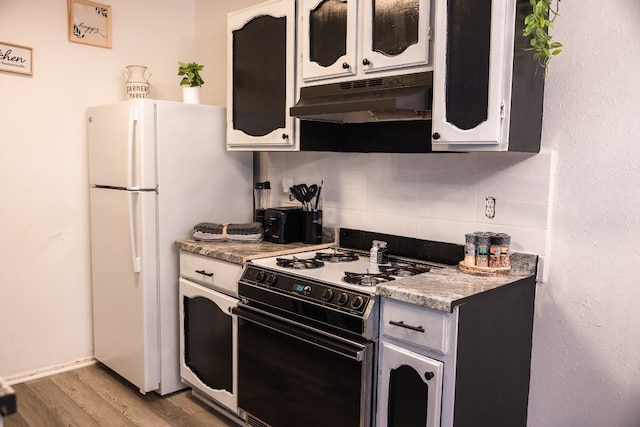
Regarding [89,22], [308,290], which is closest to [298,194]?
[308,290]

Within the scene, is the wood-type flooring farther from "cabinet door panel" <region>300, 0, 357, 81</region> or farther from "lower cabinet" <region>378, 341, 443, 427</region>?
"cabinet door panel" <region>300, 0, 357, 81</region>

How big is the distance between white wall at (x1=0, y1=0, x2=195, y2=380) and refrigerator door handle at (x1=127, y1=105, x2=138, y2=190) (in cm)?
65

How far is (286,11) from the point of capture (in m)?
2.61

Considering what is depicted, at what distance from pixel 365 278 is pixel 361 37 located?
1.02m

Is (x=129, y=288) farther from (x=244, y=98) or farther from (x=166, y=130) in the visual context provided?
(x=244, y=98)

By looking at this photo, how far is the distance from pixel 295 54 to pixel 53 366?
2381 mm

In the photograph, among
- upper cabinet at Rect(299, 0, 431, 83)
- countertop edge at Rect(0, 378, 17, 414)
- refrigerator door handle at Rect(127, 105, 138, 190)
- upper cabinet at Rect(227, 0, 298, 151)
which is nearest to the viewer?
countertop edge at Rect(0, 378, 17, 414)

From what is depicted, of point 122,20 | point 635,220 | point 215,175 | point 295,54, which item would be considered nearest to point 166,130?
point 215,175

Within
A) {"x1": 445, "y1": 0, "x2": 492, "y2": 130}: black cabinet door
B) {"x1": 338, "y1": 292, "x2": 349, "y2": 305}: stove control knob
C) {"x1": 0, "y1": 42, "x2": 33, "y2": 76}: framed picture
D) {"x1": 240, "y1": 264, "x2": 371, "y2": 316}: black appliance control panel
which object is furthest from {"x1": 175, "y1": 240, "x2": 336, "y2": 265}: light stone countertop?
{"x1": 0, "y1": 42, "x2": 33, "y2": 76}: framed picture

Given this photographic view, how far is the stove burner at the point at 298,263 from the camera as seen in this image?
7.75 ft

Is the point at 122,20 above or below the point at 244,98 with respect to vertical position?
above

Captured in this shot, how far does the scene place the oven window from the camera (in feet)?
8.64

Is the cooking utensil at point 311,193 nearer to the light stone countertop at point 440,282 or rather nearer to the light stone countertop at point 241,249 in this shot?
the light stone countertop at point 241,249

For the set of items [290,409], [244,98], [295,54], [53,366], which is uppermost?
[295,54]
